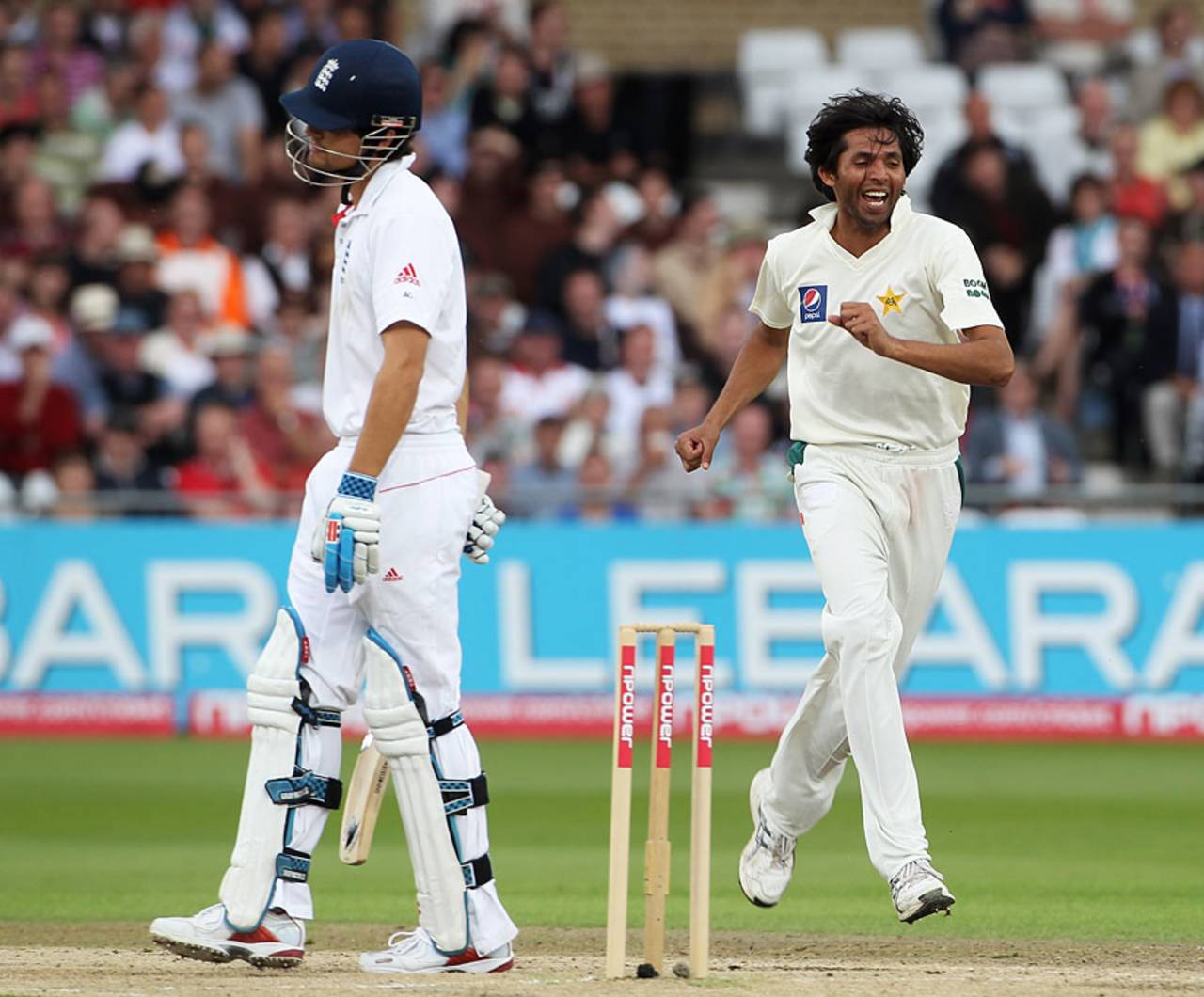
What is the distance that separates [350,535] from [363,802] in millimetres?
1003

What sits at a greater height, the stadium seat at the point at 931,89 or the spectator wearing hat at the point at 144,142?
the stadium seat at the point at 931,89

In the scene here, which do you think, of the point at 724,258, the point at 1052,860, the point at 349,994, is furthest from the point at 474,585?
the point at 349,994

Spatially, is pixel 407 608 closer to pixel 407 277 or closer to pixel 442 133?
pixel 407 277

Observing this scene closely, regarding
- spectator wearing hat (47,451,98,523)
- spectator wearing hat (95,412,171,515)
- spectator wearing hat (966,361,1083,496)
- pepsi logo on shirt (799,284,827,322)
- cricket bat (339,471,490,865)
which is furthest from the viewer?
spectator wearing hat (966,361,1083,496)

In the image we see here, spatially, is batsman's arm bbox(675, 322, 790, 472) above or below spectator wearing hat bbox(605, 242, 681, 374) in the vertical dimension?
below

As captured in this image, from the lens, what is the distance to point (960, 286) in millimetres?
6926

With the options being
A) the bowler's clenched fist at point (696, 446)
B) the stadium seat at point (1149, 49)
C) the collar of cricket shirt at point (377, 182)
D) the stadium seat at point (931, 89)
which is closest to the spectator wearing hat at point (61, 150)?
the stadium seat at point (931, 89)

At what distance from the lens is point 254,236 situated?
17062mm

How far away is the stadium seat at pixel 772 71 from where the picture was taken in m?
19.9

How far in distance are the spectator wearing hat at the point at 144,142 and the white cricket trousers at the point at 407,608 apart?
11.2m

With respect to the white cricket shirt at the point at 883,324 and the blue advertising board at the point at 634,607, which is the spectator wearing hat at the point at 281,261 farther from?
the white cricket shirt at the point at 883,324

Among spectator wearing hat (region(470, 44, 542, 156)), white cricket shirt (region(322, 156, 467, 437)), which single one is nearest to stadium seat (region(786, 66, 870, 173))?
spectator wearing hat (region(470, 44, 542, 156))

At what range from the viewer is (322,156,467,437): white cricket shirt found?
634 cm

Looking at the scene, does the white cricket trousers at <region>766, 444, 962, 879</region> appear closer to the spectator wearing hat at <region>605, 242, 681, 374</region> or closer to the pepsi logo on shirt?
the pepsi logo on shirt
